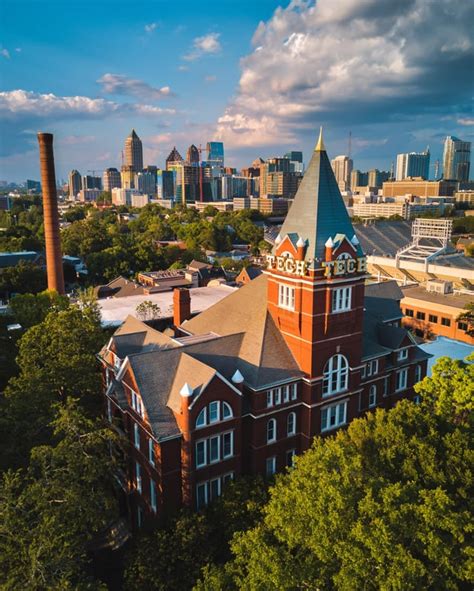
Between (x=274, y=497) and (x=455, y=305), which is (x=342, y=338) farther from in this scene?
(x=455, y=305)

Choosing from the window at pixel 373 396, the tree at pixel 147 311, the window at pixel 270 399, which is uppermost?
the window at pixel 270 399

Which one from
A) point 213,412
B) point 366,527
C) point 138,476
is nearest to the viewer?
point 366,527

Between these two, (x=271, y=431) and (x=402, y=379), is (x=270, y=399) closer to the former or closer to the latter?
(x=271, y=431)

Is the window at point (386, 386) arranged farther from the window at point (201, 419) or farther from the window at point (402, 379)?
the window at point (201, 419)

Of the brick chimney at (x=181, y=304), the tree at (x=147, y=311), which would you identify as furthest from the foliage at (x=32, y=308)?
the brick chimney at (x=181, y=304)

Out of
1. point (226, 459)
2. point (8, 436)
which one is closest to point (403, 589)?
point (226, 459)

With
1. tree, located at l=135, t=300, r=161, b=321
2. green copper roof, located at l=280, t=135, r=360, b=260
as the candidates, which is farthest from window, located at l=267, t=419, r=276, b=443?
tree, located at l=135, t=300, r=161, b=321

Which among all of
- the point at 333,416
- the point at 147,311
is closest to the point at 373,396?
the point at 333,416
